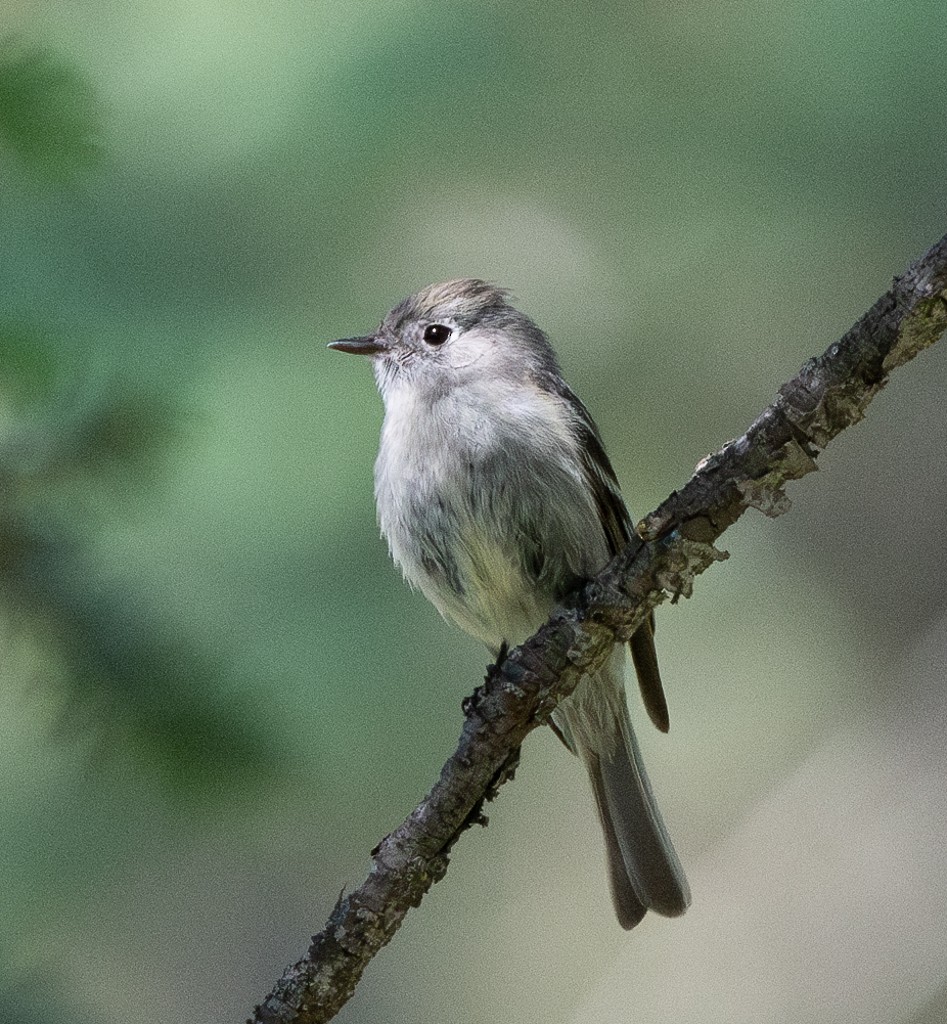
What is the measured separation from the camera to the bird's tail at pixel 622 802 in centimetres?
324

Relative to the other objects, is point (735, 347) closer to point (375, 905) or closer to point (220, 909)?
point (220, 909)

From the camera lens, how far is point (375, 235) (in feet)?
12.8

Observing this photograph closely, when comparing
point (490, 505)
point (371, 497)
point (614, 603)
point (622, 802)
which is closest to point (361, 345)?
point (371, 497)

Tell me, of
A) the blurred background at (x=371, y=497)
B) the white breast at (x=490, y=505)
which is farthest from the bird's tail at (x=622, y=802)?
the blurred background at (x=371, y=497)

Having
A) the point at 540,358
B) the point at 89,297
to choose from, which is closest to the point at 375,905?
the point at 89,297

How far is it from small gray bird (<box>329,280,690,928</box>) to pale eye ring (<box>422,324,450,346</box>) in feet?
0.43

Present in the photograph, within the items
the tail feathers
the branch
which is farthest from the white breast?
the branch

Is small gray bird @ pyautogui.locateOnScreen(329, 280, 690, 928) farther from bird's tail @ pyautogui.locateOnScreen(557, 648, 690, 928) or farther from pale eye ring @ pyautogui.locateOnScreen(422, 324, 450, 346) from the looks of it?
pale eye ring @ pyautogui.locateOnScreen(422, 324, 450, 346)

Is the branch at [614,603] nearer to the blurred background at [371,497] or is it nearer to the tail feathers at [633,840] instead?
the blurred background at [371,497]

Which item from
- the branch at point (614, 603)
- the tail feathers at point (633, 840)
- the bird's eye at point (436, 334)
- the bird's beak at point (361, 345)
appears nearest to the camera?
the branch at point (614, 603)

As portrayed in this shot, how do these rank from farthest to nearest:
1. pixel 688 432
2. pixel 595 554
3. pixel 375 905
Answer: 1. pixel 688 432
2. pixel 595 554
3. pixel 375 905

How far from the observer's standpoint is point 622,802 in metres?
3.50

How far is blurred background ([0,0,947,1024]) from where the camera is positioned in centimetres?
144

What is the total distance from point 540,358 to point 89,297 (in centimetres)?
166
